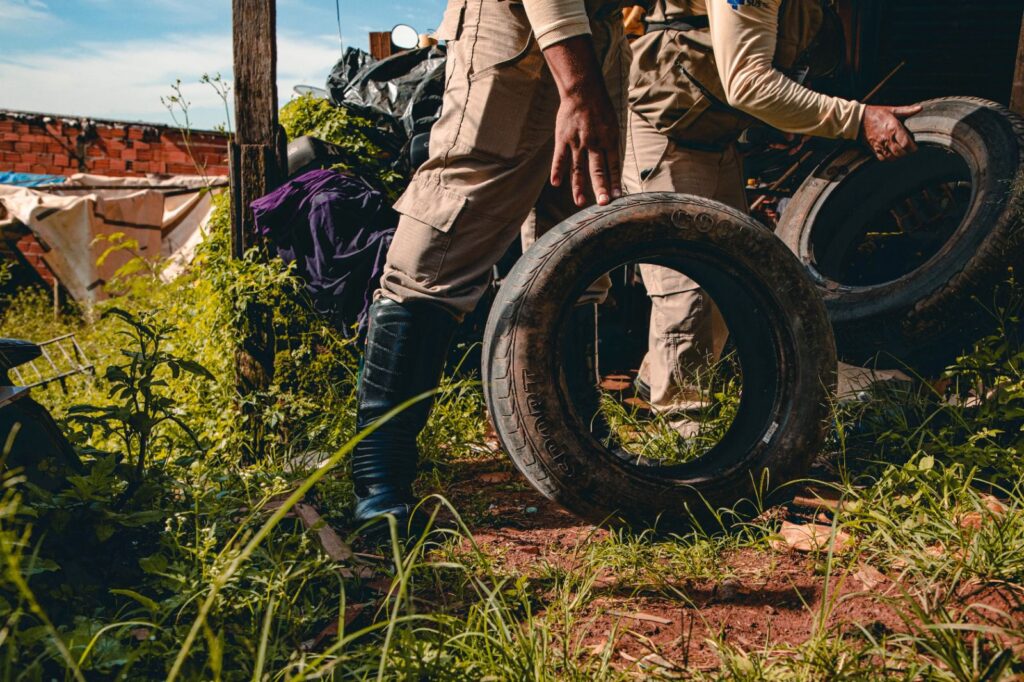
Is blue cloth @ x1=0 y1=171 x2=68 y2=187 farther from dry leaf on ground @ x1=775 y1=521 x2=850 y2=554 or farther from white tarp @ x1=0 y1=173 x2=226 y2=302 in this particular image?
dry leaf on ground @ x1=775 y1=521 x2=850 y2=554

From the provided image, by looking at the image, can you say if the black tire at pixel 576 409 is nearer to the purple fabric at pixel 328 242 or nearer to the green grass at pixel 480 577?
the green grass at pixel 480 577

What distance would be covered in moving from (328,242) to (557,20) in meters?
1.68

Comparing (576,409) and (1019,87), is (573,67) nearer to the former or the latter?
(576,409)

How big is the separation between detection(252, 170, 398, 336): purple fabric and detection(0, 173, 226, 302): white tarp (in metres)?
5.34

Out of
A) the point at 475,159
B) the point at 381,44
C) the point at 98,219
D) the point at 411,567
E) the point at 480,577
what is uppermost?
the point at 381,44

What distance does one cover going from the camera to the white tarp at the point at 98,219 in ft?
28.7

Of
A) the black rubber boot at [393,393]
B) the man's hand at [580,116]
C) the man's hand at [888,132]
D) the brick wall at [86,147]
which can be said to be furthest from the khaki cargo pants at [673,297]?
the brick wall at [86,147]

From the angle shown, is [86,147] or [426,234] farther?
[86,147]

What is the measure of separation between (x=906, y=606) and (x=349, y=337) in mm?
2341

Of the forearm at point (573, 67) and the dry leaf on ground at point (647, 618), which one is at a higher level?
the forearm at point (573, 67)

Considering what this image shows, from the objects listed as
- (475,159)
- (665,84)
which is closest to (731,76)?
(665,84)

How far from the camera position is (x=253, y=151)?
3299 mm

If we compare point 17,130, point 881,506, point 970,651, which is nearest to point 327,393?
point 881,506

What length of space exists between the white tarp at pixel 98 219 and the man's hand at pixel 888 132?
7006 millimetres
